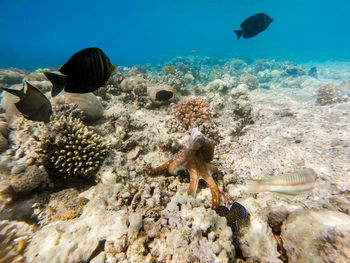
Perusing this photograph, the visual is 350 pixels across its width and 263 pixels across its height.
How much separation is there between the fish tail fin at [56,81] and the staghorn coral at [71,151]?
1476 millimetres

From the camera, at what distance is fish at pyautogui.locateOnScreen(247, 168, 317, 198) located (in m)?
1.73

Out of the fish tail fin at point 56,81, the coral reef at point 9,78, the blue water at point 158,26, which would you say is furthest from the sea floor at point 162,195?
the blue water at point 158,26

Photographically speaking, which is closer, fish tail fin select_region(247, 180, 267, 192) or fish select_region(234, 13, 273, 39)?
fish tail fin select_region(247, 180, 267, 192)

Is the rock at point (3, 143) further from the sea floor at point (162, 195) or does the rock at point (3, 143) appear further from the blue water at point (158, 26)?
the blue water at point (158, 26)

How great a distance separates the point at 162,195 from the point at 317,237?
6.76 ft

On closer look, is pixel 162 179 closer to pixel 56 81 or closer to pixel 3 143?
pixel 56 81

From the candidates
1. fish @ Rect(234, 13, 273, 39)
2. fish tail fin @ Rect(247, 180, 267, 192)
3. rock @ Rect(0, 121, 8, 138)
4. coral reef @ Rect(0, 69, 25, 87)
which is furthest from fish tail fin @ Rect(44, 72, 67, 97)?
coral reef @ Rect(0, 69, 25, 87)

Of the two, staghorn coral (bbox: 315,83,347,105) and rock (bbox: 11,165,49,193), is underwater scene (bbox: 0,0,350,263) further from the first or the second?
staghorn coral (bbox: 315,83,347,105)

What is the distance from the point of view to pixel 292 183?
1796mm

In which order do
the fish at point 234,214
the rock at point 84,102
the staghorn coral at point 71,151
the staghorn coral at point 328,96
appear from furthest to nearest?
the staghorn coral at point 328,96, the rock at point 84,102, the staghorn coral at point 71,151, the fish at point 234,214

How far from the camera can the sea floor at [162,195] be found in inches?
70.7

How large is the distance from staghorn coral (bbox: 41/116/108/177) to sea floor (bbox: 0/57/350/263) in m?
0.03

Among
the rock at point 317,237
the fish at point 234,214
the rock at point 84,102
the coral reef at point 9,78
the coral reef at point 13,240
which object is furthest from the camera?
the coral reef at point 9,78

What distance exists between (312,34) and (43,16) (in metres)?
181
